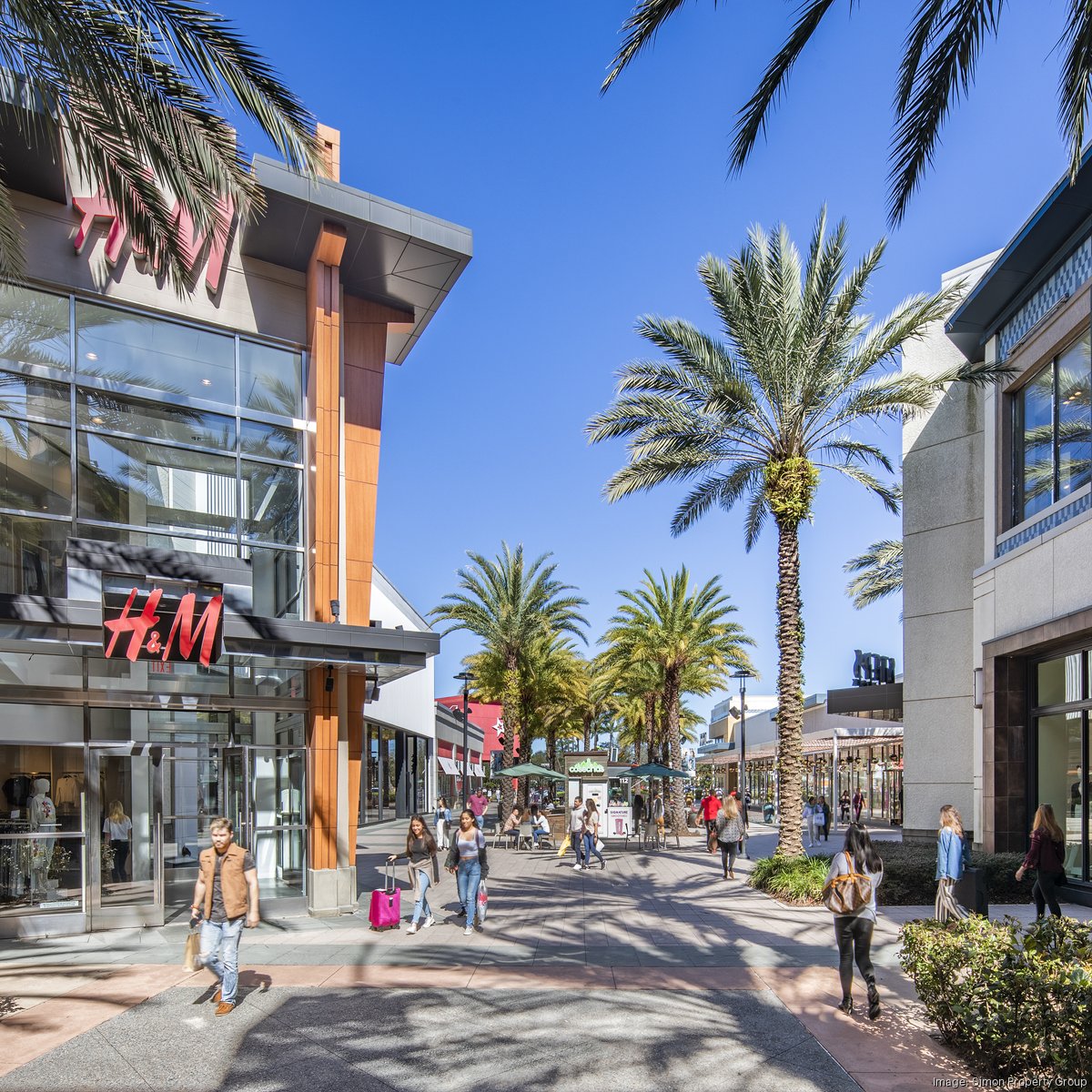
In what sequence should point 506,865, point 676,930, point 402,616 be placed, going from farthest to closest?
1. point 402,616
2. point 506,865
3. point 676,930

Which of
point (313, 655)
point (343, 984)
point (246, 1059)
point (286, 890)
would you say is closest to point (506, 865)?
point (286, 890)

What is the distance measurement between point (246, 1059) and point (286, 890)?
7482 millimetres

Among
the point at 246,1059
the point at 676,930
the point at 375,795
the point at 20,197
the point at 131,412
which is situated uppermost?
the point at 20,197

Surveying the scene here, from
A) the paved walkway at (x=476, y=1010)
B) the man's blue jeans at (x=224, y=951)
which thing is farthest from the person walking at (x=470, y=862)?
the man's blue jeans at (x=224, y=951)

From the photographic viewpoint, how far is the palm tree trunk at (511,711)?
1467 inches

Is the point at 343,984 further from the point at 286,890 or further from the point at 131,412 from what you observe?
the point at 131,412

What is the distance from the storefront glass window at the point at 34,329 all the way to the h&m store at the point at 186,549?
0.03m

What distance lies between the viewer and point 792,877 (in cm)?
1653

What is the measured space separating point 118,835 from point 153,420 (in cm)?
601

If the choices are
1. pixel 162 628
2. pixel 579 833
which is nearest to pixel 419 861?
pixel 162 628

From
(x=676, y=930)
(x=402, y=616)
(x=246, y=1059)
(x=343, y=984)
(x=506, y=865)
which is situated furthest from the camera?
(x=402, y=616)

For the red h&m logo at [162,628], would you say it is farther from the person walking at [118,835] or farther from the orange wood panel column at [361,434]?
the orange wood panel column at [361,434]

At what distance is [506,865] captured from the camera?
2422cm

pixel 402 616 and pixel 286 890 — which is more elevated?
pixel 402 616
